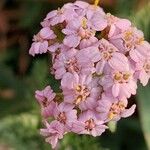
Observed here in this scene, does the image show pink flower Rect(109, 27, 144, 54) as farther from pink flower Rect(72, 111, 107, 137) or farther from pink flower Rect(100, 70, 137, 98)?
pink flower Rect(72, 111, 107, 137)

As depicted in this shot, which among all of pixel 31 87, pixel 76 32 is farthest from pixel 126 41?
pixel 31 87

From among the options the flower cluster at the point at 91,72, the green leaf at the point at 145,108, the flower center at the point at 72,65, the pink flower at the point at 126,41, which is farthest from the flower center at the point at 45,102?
the green leaf at the point at 145,108

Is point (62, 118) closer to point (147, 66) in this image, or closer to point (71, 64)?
point (71, 64)

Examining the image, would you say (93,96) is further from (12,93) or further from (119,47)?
(12,93)

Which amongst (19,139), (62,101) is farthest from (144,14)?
(62,101)

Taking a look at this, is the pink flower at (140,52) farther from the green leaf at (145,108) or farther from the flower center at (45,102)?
the green leaf at (145,108)

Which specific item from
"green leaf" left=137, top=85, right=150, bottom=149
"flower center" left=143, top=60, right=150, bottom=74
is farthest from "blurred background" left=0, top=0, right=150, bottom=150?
"flower center" left=143, top=60, right=150, bottom=74
